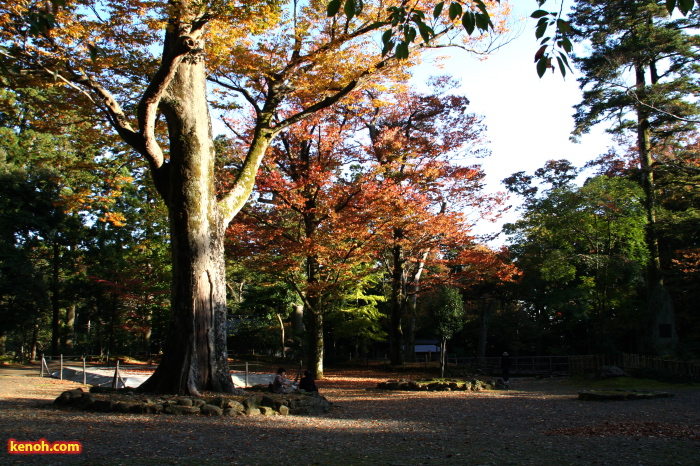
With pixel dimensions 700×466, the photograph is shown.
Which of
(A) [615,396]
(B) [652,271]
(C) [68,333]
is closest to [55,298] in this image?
(C) [68,333]

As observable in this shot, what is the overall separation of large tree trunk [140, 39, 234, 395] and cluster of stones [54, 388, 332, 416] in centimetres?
86

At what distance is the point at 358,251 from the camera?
1817 cm

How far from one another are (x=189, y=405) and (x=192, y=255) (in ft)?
9.11

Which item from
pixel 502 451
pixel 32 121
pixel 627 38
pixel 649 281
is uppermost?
pixel 627 38

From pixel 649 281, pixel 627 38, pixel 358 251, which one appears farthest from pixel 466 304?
pixel 627 38

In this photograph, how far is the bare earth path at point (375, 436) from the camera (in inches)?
204

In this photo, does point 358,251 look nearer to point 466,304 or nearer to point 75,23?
point 75,23

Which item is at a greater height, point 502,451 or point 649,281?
point 649,281

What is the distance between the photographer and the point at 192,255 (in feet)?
31.3

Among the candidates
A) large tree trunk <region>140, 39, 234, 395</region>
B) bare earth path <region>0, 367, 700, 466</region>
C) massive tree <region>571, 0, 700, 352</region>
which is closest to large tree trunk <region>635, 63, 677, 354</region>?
massive tree <region>571, 0, 700, 352</region>

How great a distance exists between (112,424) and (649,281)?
22.0 m

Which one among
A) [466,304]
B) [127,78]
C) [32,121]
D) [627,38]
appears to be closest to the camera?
[32,121]

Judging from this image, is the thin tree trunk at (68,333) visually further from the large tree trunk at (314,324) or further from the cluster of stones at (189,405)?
the cluster of stones at (189,405)

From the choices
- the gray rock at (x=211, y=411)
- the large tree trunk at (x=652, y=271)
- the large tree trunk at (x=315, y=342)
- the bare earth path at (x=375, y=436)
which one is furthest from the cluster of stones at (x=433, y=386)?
the large tree trunk at (x=652, y=271)
